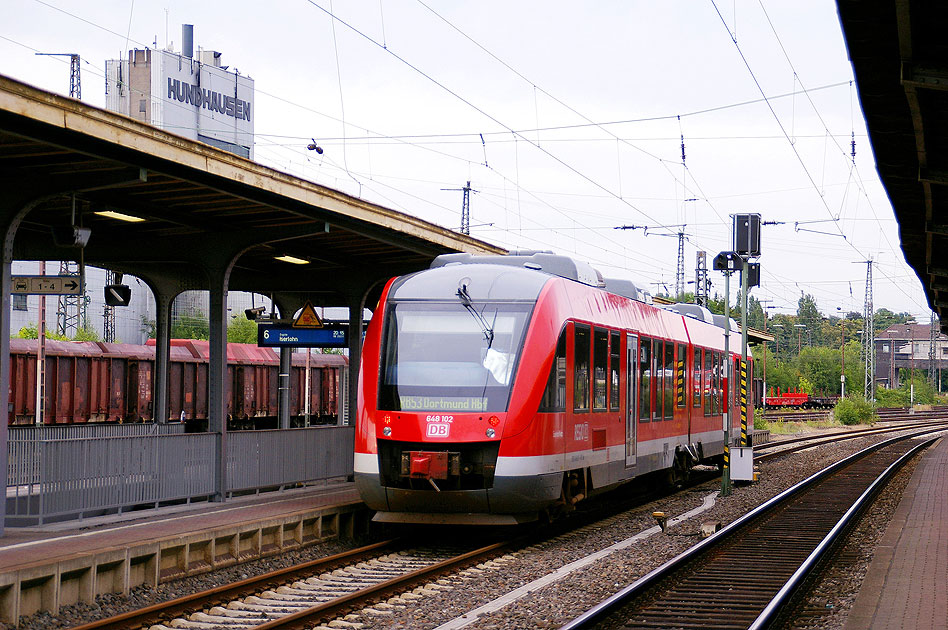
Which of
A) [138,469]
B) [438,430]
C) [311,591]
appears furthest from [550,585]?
[138,469]

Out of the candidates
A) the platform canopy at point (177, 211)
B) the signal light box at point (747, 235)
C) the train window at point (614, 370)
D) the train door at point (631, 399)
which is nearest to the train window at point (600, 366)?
the train window at point (614, 370)

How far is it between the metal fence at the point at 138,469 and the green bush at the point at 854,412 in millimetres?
46756

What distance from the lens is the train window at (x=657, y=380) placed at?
17484 mm

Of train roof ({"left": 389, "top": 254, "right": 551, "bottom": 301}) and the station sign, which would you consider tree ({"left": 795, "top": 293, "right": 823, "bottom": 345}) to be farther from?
train roof ({"left": 389, "top": 254, "right": 551, "bottom": 301})

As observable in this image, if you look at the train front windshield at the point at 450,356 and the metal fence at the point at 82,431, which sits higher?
the train front windshield at the point at 450,356

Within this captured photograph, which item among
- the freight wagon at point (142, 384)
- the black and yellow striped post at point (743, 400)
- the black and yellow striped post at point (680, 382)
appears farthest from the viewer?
the black and yellow striped post at point (743, 400)

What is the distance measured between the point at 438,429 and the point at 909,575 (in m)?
4.95

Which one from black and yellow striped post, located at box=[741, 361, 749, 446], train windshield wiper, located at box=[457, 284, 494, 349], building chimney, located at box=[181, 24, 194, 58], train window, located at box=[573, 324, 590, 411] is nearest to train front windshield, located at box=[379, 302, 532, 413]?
train windshield wiper, located at box=[457, 284, 494, 349]

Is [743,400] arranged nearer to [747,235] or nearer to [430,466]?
[747,235]

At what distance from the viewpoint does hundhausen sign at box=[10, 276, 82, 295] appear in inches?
474

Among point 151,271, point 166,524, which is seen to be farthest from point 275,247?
point 166,524

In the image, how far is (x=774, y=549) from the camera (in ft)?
42.9

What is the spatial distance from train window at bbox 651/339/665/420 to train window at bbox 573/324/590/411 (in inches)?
141

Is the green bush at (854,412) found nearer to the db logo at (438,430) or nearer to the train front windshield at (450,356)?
the train front windshield at (450,356)
